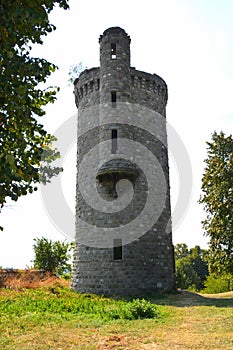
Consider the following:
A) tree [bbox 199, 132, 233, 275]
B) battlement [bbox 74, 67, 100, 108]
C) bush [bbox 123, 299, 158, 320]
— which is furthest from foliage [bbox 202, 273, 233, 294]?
bush [bbox 123, 299, 158, 320]

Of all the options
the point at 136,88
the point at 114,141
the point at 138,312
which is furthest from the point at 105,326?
the point at 136,88

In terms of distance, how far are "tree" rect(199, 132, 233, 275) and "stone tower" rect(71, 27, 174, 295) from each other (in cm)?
269

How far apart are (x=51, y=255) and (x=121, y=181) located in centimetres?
1051

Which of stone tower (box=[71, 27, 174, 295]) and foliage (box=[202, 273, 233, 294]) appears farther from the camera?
foliage (box=[202, 273, 233, 294])

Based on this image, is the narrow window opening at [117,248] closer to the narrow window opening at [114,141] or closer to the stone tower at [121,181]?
the stone tower at [121,181]

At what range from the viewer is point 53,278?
19734 mm

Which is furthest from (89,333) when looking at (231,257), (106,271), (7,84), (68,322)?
(231,257)

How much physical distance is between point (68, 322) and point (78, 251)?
8.11 metres

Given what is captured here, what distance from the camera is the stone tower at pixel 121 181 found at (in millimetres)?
15891

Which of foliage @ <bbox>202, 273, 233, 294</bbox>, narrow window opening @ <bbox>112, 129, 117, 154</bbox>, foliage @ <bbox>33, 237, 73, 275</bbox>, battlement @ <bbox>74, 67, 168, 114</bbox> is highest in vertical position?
battlement @ <bbox>74, 67, 168, 114</bbox>

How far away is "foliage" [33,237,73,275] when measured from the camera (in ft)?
77.9

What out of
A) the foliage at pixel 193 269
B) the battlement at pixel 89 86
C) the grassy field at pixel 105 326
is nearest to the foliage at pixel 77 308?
the grassy field at pixel 105 326

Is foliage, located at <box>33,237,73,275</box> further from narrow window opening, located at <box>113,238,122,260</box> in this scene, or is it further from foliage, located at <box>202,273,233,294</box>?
foliage, located at <box>202,273,233,294</box>

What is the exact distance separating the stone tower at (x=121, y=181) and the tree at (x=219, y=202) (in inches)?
106
